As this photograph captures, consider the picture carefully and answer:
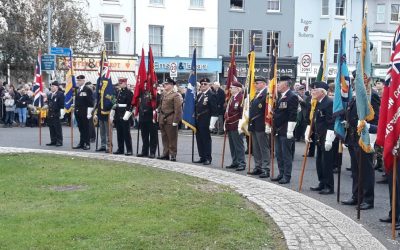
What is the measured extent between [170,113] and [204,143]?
115 cm

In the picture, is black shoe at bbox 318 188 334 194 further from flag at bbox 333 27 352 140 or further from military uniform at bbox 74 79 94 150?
military uniform at bbox 74 79 94 150

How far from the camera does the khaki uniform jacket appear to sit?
49.0 ft

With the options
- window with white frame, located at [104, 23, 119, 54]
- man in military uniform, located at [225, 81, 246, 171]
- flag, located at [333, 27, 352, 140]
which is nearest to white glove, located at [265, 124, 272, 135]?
man in military uniform, located at [225, 81, 246, 171]

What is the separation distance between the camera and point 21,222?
7.69 m

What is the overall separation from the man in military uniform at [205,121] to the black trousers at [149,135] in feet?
4.57

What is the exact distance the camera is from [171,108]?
49.3 ft

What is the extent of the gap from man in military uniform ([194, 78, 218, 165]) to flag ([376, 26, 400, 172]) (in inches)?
278

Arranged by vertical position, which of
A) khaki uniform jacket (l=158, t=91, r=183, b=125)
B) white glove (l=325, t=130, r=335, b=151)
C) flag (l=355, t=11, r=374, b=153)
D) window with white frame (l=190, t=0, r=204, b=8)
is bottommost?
white glove (l=325, t=130, r=335, b=151)

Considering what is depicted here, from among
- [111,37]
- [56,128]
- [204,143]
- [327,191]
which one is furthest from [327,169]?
[111,37]

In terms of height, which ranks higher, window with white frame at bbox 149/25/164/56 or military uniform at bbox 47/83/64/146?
window with white frame at bbox 149/25/164/56

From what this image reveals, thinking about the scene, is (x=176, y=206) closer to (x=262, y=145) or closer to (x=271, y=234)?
(x=271, y=234)

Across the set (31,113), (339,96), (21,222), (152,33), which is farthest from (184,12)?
(21,222)

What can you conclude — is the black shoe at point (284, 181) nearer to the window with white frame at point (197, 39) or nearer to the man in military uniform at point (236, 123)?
the man in military uniform at point (236, 123)

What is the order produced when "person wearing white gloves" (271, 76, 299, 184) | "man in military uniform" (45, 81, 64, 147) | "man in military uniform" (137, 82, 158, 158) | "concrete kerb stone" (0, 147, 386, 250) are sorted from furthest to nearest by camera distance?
"man in military uniform" (45, 81, 64, 147), "man in military uniform" (137, 82, 158, 158), "person wearing white gloves" (271, 76, 299, 184), "concrete kerb stone" (0, 147, 386, 250)
